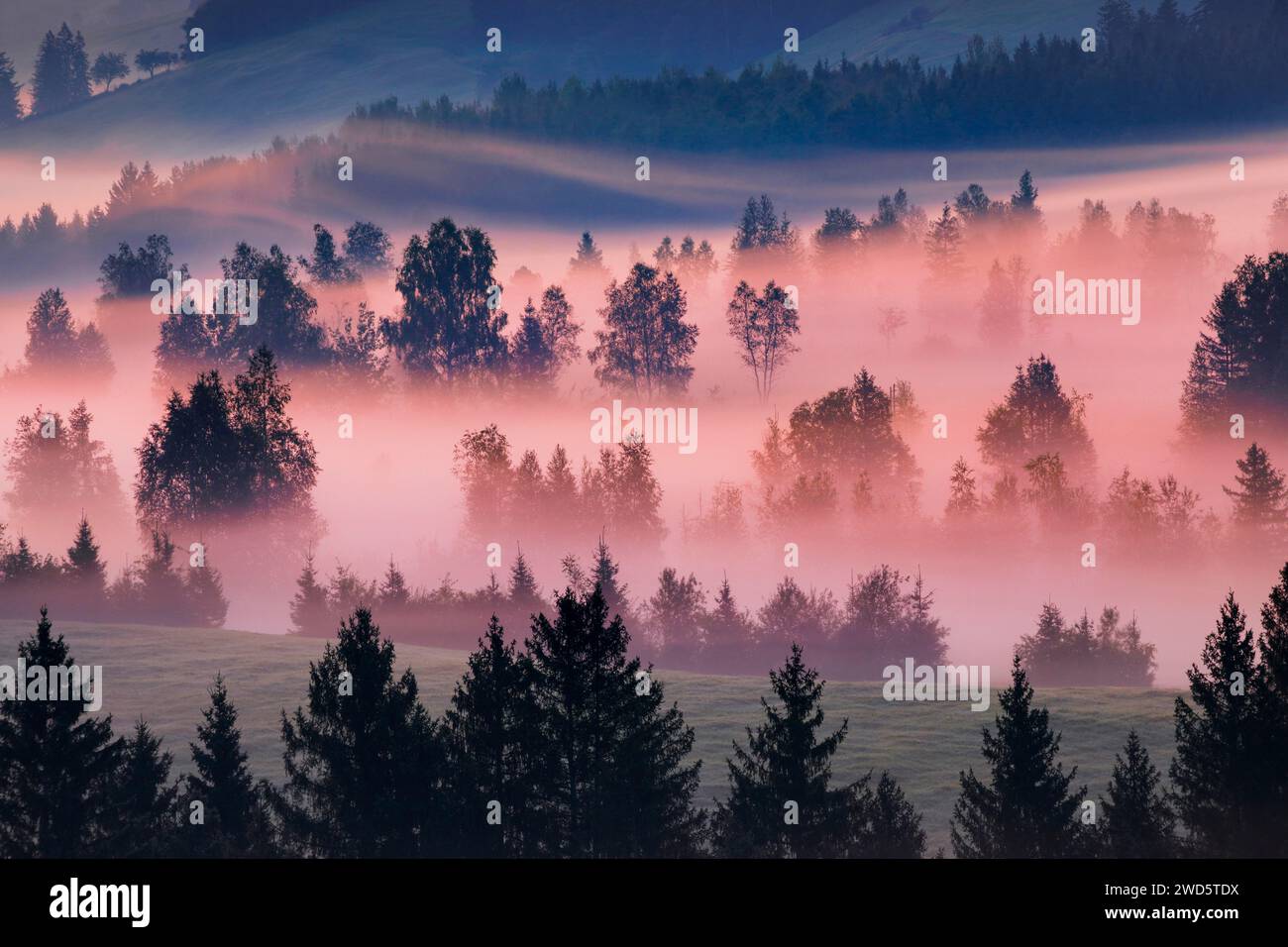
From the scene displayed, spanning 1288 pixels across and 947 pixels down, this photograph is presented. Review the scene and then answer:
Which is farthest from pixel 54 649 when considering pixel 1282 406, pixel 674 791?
pixel 1282 406

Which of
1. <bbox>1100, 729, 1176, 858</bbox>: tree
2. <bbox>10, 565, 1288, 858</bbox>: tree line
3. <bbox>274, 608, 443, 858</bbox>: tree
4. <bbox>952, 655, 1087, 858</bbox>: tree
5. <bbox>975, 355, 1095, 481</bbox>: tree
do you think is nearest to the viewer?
<bbox>1100, 729, 1176, 858</bbox>: tree

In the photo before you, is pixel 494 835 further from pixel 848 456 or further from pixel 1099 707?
pixel 848 456

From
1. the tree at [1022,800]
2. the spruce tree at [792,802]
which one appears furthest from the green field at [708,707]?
the spruce tree at [792,802]

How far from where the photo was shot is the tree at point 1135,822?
4853cm

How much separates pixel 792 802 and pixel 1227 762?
15.5 meters

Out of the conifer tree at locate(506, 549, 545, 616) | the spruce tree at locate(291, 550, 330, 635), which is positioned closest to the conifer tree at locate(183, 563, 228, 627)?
the spruce tree at locate(291, 550, 330, 635)

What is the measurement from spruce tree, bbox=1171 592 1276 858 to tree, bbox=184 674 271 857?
31.7 m

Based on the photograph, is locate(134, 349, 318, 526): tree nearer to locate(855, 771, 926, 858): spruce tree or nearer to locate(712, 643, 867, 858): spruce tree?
locate(712, 643, 867, 858): spruce tree

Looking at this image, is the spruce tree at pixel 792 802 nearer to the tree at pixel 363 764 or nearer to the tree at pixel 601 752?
the tree at pixel 601 752

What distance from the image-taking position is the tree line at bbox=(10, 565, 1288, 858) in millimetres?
48844

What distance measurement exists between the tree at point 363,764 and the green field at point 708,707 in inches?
464

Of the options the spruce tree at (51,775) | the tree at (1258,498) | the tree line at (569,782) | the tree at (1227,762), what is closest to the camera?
the spruce tree at (51,775)

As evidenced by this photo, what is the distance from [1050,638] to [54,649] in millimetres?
75085
